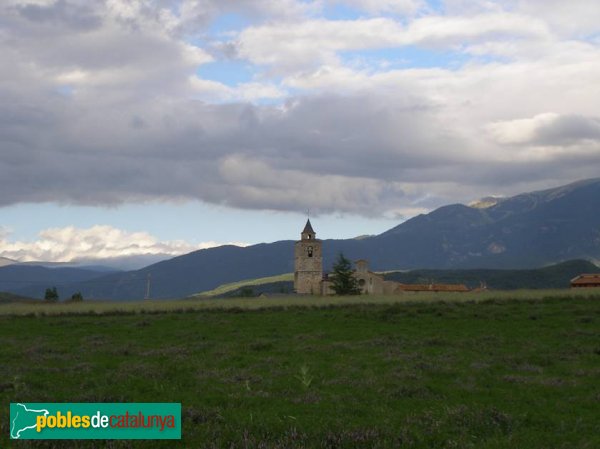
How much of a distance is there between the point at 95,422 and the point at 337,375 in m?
9.27

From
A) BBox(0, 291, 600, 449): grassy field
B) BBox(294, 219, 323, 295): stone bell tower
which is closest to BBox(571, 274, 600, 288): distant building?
BBox(294, 219, 323, 295): stone bell tower

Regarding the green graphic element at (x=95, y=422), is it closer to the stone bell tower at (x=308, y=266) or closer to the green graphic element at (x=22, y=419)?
the green graphic element at (x=22, y=419)

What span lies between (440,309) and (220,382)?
2973 centimetres

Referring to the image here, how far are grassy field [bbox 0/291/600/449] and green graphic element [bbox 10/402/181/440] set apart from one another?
1.15ft

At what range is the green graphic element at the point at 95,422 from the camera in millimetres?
12844

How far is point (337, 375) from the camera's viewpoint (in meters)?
20.7

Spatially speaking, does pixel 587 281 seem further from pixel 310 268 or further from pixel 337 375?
pixel 337 375

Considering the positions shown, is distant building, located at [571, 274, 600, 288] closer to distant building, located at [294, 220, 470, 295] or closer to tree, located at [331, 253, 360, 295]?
distant building, located at [294, 220, 470, 295]

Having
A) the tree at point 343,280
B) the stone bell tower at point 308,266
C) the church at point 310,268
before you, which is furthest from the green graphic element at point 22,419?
the stone bell tower at point 308,266

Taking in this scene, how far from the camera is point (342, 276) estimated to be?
5079 inches

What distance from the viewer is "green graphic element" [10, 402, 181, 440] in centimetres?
1284

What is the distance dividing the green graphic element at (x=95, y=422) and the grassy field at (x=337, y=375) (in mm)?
352

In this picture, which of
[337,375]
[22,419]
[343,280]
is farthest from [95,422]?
[343,280]

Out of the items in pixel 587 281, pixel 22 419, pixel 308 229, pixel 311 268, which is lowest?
pixel 587 281
